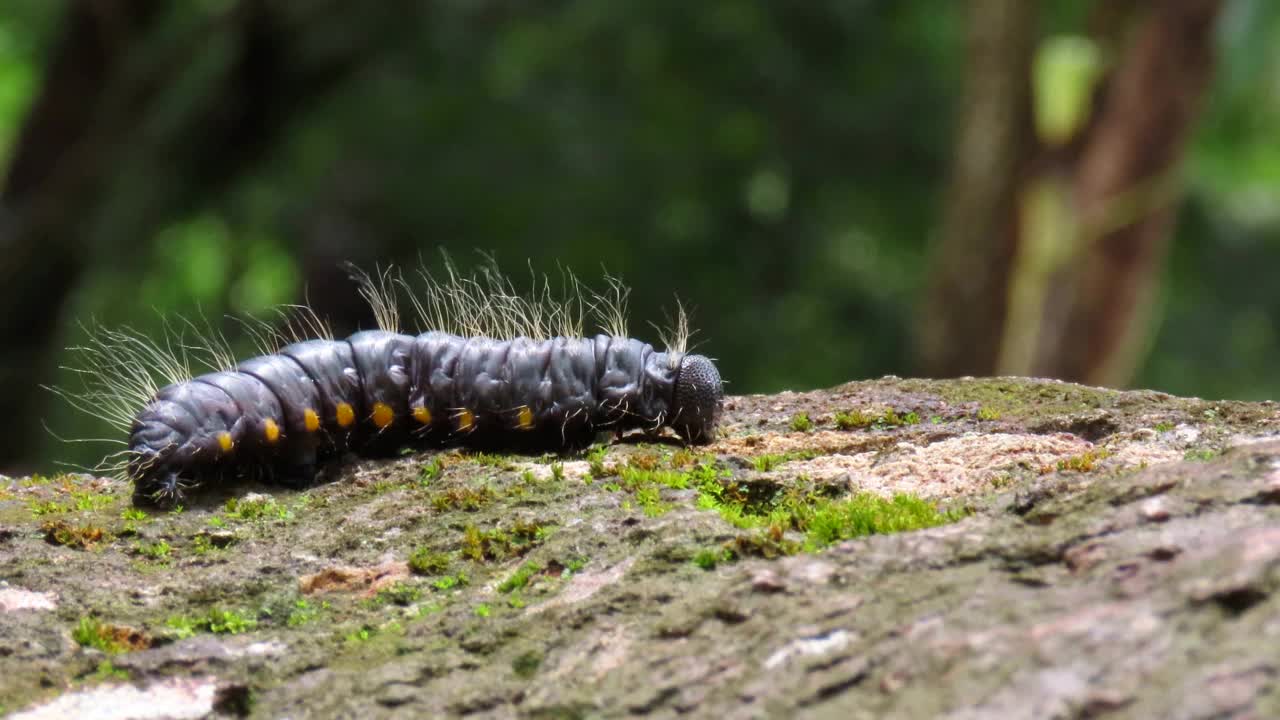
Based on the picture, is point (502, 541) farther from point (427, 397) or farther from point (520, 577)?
point (427, 397)

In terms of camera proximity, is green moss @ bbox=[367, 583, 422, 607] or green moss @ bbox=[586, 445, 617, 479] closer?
green moss @ bbox=[367, 583, 422, 607]

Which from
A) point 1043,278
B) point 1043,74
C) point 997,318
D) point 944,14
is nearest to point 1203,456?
point 997,318

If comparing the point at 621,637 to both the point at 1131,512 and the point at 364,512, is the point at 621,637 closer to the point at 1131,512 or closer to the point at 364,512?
the point at 1131,512

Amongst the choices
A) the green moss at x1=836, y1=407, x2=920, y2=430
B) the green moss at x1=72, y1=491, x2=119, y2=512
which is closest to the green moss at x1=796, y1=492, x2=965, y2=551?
the green moss at x1=836, y1=407, x2=920, y2=430

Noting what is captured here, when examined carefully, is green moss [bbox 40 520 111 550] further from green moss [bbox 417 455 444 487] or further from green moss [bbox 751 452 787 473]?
green moss [bbox 751 452 787 473]

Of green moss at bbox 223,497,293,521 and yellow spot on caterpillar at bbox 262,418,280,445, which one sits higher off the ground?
yellow spot on caterpillar at bbox 262,418,280,445

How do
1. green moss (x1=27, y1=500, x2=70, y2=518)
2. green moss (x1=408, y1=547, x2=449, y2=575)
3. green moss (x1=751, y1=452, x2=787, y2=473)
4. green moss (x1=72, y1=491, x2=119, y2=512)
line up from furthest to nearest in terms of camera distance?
1. green moss (x1=72, y1=491, x2=119, y2=512)
2. green moss (x1=27, y1=500, x2=70, y2=518)
3. green moss (x1=751, y1=452, x2=787, y2=473)
4. green moss (x1=408, y1=547, x2=449, y2=575)
